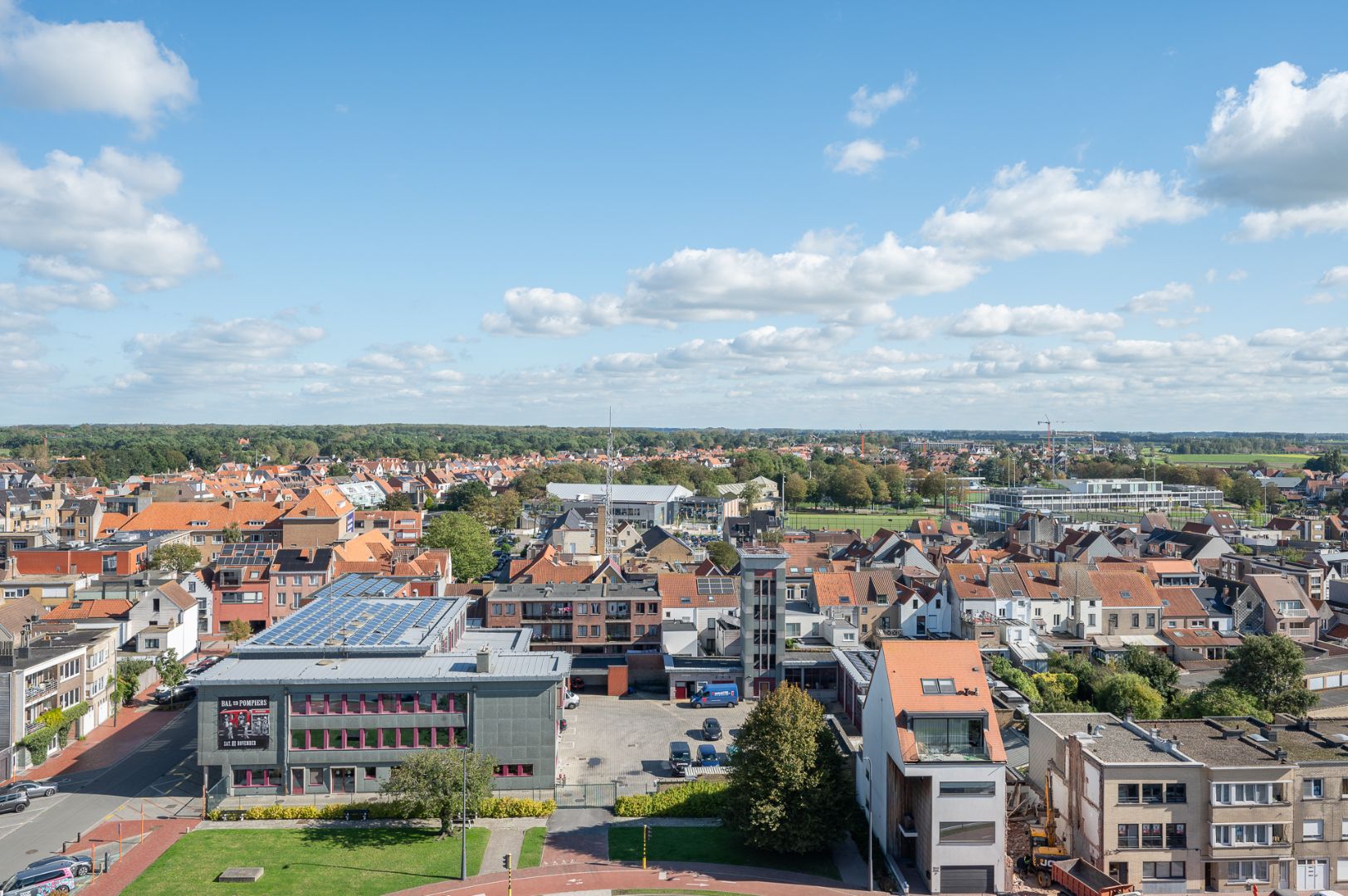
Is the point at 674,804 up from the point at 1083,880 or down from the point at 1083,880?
up

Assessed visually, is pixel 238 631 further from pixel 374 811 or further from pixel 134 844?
pixel 374 811

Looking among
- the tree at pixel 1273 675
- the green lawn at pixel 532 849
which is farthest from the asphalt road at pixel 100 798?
the tree at pixel 1273 675

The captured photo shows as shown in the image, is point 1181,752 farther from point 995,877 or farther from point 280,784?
point 280,784

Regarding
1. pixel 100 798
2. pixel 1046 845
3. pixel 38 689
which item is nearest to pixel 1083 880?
pixel 1046 845

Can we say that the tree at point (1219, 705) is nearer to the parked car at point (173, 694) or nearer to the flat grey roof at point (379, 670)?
the flat grey roof at point (379, 670)

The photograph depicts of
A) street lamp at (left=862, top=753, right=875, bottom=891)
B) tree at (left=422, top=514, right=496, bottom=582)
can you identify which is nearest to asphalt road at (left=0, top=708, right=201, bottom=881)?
street lamp at (left=862, top=753, right=875, bottom=891)

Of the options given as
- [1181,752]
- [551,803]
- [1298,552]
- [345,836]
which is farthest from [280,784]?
[1298,552]
